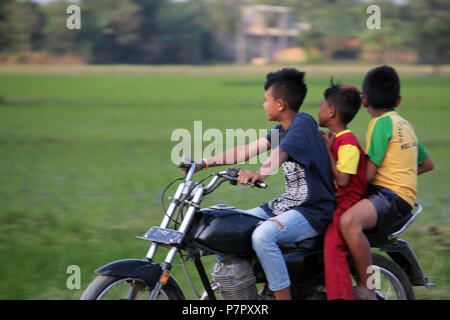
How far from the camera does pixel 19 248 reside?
5.66 m

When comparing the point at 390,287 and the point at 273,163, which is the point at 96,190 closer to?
the point at 390,287

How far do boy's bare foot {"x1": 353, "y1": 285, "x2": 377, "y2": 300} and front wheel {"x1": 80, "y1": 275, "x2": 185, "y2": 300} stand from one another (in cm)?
96

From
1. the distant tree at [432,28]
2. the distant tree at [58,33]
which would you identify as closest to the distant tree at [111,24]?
the distant tree at [58,33]

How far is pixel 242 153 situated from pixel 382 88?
900 millimetres

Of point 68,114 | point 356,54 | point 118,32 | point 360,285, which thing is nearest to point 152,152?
point 360,285

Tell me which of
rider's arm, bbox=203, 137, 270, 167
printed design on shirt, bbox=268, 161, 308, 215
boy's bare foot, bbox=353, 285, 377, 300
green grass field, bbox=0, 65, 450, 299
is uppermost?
rider's arm, bbox=203, 137, 270, 167

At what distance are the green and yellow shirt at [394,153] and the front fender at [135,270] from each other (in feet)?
4.41

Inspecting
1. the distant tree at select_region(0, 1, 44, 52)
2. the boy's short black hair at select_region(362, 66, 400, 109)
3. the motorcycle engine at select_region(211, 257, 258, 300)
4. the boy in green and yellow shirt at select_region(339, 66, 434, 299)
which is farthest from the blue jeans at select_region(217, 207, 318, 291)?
the distant tree at select_region(0, 1, 44, 52)

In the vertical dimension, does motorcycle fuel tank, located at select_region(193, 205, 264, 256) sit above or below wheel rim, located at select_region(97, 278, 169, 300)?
above

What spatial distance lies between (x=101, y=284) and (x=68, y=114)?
3373 centimetres

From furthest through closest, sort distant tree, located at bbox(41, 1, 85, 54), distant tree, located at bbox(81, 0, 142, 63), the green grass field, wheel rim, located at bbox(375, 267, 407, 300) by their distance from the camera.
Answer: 1. distant tree, located at bbox(81, 0, 142, 63)
2. distant tree, located at bbox(41, 1, 85, 54)
3. the green grass field
4. wheel rim, located at bbox(375, 267, 407, 300)

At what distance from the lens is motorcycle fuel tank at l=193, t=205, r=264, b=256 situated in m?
3.24

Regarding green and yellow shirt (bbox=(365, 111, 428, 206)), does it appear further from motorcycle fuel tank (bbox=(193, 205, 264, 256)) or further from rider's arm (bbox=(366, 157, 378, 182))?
motorcycle fuel tank (bbox=(193, 205, 264, 256))

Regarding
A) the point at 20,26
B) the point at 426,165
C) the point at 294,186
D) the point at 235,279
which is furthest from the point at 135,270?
the point at 20,26
